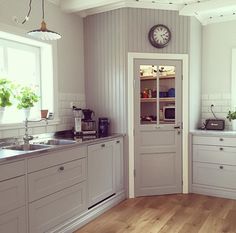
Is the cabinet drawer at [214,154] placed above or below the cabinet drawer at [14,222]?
above

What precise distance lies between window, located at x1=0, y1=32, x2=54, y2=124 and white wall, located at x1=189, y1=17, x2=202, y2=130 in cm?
190

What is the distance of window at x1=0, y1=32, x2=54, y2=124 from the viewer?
3004mm

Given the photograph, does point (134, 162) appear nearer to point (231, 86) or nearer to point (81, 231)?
point (81, 231)

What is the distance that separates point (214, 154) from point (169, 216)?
1110 mm

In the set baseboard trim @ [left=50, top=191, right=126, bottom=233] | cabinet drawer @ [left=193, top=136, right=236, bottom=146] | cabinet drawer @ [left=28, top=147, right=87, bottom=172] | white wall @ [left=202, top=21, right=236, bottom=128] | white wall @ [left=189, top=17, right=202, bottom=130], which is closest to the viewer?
cabinet drawer @ [left=28, top=147, right=87, bottom=172]

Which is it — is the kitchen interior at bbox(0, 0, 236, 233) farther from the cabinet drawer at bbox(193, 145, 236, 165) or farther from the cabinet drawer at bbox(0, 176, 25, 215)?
the cabinet drawer at bbox(0, 176, 25, 215)

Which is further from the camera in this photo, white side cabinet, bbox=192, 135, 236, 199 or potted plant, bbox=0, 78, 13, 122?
white side cabinet, bbox=192, 135, 236, 199

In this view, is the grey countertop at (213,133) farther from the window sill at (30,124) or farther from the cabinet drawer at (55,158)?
the window sill at (30,124)

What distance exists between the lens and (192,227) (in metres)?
2.79

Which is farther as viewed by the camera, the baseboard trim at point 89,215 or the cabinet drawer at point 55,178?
the baseboard trim at point 89,215

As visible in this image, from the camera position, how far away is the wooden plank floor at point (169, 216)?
9.09 feet

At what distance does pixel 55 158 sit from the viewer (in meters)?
2.46

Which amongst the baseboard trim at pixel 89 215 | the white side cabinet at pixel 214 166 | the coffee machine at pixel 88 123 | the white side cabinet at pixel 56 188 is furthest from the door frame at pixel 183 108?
the white side cabinet at pixel 56 188

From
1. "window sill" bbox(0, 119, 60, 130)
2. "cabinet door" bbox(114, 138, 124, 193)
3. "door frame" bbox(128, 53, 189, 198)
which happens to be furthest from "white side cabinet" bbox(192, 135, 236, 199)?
"window sill" bbox(0, 119, 60, 130)
